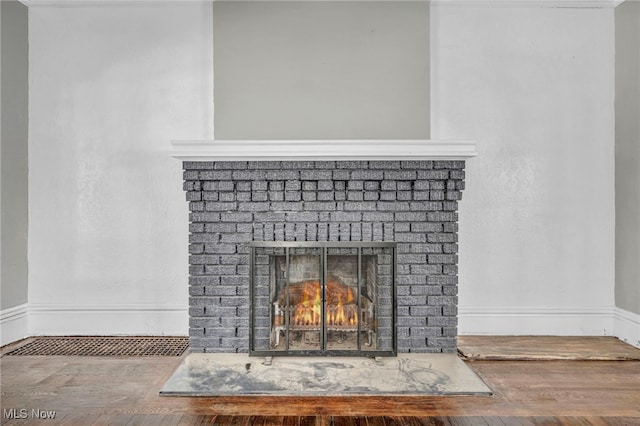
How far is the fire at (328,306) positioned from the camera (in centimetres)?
294

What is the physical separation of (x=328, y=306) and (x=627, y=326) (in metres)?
2.22

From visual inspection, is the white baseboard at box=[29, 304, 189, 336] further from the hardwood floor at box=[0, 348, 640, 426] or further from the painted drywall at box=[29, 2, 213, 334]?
the hardwood floor at box=[0, 348, 640, 426]

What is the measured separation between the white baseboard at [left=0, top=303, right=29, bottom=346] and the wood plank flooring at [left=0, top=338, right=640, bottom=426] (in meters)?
0.56

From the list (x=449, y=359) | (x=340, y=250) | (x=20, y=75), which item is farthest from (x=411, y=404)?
A: (x=20, y=75)

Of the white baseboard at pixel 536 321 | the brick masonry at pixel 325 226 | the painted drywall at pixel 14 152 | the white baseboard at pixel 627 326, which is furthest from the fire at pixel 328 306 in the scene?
the painted drywall at pixel 14 152

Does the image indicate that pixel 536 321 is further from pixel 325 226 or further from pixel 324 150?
pixel 324 150

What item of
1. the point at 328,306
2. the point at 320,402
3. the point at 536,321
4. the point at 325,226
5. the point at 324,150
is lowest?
the point at 320,402

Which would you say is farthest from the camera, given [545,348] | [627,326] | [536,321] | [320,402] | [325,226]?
[536,321]

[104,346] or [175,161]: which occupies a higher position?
[175,161]

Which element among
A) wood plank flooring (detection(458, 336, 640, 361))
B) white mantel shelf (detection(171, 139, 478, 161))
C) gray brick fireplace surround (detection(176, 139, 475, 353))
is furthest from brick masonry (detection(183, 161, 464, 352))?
wood plank flooring (detection(458, 336, 640, 361))

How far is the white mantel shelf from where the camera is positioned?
2.77m

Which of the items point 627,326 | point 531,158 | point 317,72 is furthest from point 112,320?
point 627,326

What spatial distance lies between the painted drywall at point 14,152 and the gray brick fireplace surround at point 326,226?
4.74ft

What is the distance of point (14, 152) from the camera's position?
10.8 ft
